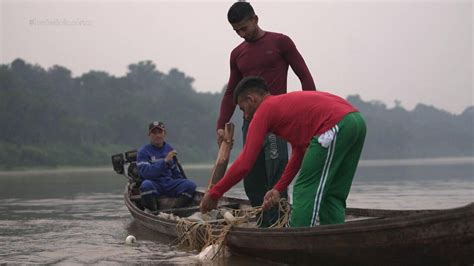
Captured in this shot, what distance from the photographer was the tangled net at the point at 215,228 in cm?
535

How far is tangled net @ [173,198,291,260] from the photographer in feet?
17.5

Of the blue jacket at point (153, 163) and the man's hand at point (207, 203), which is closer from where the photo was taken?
the man's hand at point (207, 203)

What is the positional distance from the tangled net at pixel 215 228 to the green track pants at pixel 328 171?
2.34 feet

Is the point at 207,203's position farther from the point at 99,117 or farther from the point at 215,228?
the point at 99,117

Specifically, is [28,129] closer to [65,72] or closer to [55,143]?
[55,143]

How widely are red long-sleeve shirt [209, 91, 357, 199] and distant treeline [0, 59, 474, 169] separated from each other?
47.5 meters

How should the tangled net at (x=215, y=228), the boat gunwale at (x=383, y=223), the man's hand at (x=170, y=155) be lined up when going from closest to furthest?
the boat gunwale at (x=383, y=223)
the tangled net at (x=215, y=228)
the man's hand at (x=170, y=155)

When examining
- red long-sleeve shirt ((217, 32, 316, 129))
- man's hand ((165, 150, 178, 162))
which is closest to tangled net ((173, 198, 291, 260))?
red long-sleeve shirt ((217, 32, 316, 129))

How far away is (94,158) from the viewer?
53.2 metres

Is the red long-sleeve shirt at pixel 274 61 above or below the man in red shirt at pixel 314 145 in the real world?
above

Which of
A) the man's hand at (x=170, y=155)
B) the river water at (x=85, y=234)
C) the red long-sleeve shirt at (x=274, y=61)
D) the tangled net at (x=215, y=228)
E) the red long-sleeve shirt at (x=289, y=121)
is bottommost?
the river water at (x=85, y=234)

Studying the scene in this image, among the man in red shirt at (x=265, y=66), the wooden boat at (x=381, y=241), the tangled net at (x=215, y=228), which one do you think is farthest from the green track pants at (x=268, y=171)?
the wooden boat at (x=381, y=241)

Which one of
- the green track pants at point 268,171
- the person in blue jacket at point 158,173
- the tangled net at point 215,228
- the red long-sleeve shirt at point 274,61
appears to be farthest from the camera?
the person in blue jacket at point 158,173

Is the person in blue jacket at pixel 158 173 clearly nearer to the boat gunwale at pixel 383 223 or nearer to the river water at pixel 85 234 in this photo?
the river water at pixel 85 234
